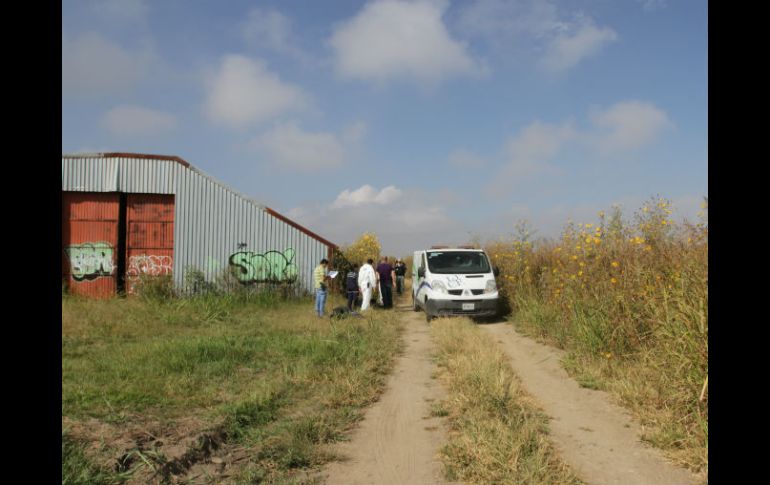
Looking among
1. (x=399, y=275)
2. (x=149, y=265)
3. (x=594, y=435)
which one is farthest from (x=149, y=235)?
(x=594, y=435)

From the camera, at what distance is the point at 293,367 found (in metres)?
6.98

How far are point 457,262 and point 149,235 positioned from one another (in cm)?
1108

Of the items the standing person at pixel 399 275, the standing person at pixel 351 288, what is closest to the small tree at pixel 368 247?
the standing person at pixel 399 275

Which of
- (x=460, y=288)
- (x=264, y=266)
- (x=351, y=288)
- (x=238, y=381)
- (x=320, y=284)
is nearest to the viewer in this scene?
(x=238, y=381)

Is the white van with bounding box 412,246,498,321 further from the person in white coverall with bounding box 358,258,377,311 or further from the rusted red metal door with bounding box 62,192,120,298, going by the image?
the rusted red metal door with bounding box 62,192,120,298

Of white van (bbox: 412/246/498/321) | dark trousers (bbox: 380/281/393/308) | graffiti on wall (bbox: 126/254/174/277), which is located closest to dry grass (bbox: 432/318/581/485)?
white van (bbox: 412/246/498/321)

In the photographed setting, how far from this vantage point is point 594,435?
4586 mm

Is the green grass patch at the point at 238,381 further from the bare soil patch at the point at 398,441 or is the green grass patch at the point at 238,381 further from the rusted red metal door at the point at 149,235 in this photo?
the rusted red metal door at the point at 149,235

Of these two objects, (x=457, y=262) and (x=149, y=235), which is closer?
(x=457, y=262)

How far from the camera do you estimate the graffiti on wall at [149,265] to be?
1606 cm

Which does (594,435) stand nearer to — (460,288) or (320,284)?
(460,288)

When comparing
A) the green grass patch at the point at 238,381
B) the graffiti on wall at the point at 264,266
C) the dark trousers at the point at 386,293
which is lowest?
the green grass patch at the point at 238,381

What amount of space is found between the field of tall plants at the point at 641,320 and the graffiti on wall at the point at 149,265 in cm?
1221
